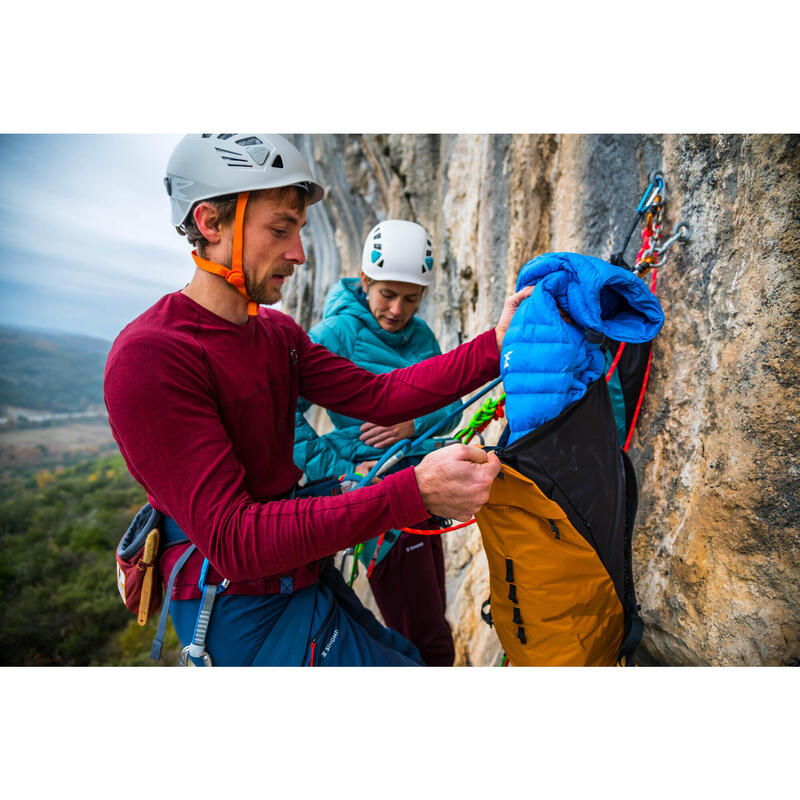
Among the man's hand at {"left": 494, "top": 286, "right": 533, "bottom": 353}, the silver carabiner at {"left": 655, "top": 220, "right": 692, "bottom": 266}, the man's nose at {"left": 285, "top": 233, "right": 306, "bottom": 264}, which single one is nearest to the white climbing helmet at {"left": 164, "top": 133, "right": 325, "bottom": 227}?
the man's nose at {"left": 285, "top": 233, "right": 306, "bottom": 264}

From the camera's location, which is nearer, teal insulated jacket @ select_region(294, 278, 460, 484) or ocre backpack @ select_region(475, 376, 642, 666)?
ocre backpack @ select_region(475, 376, 642, 666)

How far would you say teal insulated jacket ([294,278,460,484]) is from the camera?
210cm

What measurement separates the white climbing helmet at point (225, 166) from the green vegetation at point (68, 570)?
1158cm

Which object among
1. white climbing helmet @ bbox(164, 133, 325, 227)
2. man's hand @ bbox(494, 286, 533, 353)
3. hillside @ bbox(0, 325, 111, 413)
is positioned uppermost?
white climbing helmet @ bbox(164, 133, 325, 227)

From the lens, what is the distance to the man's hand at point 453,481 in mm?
1027

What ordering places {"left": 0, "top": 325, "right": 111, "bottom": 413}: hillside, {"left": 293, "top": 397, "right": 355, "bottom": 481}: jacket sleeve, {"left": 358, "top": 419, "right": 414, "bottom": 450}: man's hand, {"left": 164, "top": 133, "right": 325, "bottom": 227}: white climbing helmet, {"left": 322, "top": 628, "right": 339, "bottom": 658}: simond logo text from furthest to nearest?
1. {"left": 0, "top": 325, "right": 111, "bottom": 413}: hillside
2. {"left": 358, "top": 419, "right": 414, "bottom": 450}: man's hand
3. {"left": 293, "top": 397, "right": 355, "bottom": 481}: jacket sleeve
4. {"left": 322, "top": 628, "right": 339, "bottom": 658}: simond logo text
5. {"left": 164, "top": 133, "right": 325, "bottom": 227}: white climbing helmet

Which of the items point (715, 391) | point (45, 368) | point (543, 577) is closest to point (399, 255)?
point (715, 391)

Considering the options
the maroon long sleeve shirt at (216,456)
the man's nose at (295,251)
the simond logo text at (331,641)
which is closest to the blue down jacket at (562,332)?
the maroon long sleeve shirt at (216,456)

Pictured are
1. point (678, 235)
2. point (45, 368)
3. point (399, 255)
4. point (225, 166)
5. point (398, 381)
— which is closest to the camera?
point (225, 166)

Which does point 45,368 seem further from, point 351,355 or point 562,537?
point 562,537

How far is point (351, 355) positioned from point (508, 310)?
2.99 feet

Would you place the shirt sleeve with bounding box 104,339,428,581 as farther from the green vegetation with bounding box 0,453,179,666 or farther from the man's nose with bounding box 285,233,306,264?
the green vegetation with bounding box 0,453,179,666

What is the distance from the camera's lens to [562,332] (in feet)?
4.12

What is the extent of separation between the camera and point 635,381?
1.50 meters
